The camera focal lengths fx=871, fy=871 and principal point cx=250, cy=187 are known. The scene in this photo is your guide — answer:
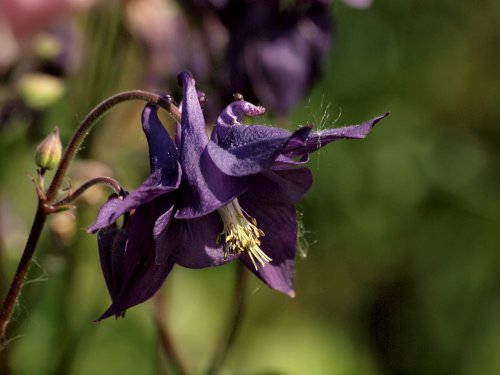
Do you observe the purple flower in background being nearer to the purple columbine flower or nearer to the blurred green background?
the blurred green background

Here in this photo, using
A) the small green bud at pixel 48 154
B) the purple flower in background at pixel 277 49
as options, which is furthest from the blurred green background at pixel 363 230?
the small green bud at pixel 48 154

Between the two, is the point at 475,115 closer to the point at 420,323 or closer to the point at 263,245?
the point at 420,323

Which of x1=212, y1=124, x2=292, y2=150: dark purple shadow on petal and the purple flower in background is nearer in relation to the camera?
x1=212, y1=124, x2=292, y2=150: dark purple shadow on petal

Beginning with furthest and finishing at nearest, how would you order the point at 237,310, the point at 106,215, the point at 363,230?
1. the point at 363,230
2. the point at 237,310
3. the point at 106,215

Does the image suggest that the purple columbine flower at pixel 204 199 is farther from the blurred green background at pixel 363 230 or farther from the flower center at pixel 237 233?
the blurred green background at pixel 363 230

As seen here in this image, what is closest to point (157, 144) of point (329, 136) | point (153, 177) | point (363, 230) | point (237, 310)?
point (153, 177)

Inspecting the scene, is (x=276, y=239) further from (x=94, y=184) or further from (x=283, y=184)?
(x=94, y=184)

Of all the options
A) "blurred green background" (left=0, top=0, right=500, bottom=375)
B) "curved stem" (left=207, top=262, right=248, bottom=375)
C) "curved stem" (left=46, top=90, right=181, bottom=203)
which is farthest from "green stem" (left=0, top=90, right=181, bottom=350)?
"blurred green background" (left=0, top=0, right=500, bottom=375)
